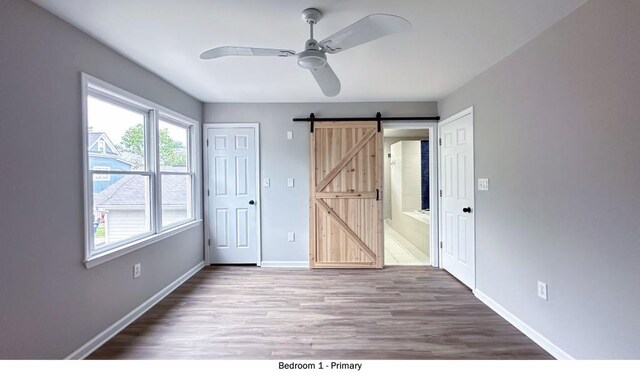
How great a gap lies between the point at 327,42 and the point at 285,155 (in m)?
2.32

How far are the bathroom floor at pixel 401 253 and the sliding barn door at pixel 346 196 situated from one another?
20.4 inches

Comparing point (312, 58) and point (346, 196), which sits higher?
point (312, 58)

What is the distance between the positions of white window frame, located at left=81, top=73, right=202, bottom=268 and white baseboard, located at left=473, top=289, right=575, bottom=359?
338 centimetres

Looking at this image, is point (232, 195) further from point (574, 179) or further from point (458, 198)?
point (574, 179)

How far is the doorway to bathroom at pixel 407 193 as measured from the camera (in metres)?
4.73

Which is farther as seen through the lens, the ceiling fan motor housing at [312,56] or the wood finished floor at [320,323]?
the wood finished floor at [320,323]

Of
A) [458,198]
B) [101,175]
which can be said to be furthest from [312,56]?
[458,198]

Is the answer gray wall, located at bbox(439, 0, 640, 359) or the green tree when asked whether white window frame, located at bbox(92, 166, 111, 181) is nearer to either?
the green tree

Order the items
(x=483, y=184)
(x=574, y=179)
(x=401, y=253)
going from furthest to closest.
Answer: (x=401, y=253) < (x=483, y=184) < (x=574, y=179)

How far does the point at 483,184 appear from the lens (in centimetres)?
275

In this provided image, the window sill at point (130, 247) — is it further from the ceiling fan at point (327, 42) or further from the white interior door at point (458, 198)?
the white interior door at point (458, 198)

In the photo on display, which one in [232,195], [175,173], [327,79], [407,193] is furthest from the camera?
[407,193]

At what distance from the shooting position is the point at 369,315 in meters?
2.46

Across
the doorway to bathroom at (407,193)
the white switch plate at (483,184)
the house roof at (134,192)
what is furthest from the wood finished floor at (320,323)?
the doorway to bathroom at (407,193)
